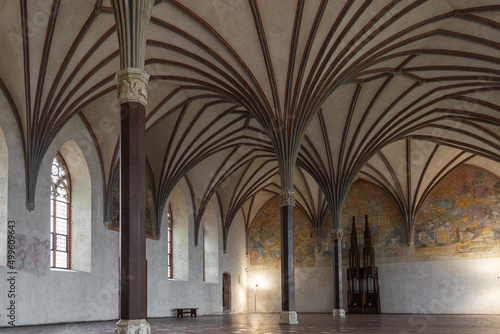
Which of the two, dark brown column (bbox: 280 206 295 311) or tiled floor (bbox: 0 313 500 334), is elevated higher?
dark brown column (bbox: 280 206 295 311)

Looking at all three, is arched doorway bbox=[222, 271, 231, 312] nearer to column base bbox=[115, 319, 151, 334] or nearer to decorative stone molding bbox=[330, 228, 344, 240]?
decorative stone molding bbox=[330, 228, 344, 240]

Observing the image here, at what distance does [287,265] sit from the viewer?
1889 cm

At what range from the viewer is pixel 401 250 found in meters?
33.4

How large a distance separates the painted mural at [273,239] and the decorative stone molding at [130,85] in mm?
28064

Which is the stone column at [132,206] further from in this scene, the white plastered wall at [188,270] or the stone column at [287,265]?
the white plastered wall at [188,270]

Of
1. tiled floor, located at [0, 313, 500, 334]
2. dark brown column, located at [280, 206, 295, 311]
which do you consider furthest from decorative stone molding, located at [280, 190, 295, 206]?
tiled floor, located at [0, 313, 500, 334]

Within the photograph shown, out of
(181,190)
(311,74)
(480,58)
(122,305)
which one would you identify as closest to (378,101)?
(480,58)

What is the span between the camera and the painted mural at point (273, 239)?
37.3 meters

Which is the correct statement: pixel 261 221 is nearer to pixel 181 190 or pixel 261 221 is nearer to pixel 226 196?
pixel 226 196

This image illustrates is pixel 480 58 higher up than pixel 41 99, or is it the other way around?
pixel 480 58

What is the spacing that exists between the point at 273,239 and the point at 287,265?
20012mm

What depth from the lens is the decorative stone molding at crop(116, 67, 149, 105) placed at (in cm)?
1066

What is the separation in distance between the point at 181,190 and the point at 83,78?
516 inches

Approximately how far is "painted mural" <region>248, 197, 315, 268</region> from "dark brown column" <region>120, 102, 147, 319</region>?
27977mm
